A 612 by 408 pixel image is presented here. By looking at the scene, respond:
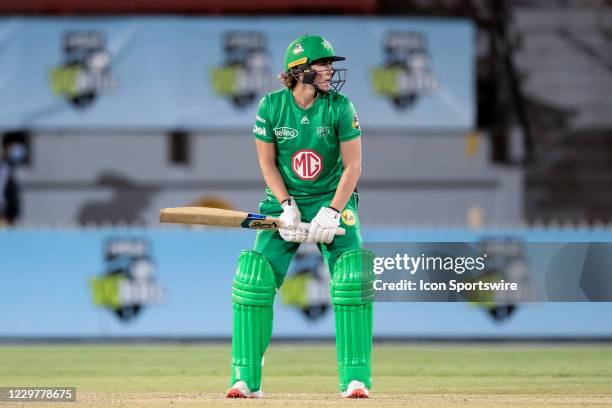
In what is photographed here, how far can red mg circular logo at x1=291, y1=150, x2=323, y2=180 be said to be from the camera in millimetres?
8782

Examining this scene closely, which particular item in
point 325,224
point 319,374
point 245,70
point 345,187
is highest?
point 245,70

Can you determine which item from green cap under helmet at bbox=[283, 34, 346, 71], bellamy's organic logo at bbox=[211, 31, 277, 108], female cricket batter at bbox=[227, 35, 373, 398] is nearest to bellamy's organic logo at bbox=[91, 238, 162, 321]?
bellamy's organic logo at bbox=[211, 31, 277, 108]

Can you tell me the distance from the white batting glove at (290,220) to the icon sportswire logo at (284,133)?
1.21 ft

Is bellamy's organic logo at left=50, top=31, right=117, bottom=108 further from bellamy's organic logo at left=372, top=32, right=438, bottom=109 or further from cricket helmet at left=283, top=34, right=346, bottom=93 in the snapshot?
cricket helmet at left=283, top=34, right=346, bottom=93

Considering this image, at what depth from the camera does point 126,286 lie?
1464 centimetres

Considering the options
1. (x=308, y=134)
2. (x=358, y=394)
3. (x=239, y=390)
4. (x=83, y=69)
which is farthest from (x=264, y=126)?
(x=83, y=69)

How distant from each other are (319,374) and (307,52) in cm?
346

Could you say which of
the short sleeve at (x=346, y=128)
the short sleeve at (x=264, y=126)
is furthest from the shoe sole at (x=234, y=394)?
the short sleeve at (x=346, y=128)

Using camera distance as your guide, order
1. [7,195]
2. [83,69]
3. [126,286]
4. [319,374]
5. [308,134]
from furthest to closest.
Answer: [83,69] → [7,195] → [126,286] → [319,374] → [308,134]

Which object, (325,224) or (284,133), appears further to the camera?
(284,133)

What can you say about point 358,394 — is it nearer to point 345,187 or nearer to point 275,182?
point 345,187

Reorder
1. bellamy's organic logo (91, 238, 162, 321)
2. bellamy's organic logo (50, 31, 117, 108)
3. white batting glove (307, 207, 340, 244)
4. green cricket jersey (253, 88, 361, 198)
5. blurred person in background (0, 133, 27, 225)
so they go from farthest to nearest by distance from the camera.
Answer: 1. bellamy's organic logo (50, 31, 117, 108)
2. blurred person in background (0, 133, 27, 225)
3. bellamy's organic logo (91, 238, 162, 321)
4. green cricket jersey (253, 88, 361, 198)
5. white batting glove (307, 207, 340, 244)

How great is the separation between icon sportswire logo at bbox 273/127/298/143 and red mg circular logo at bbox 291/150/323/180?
106 mm

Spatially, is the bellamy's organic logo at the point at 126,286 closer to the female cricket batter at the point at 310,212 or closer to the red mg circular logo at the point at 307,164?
the female cricket batter at the point at 310,212
